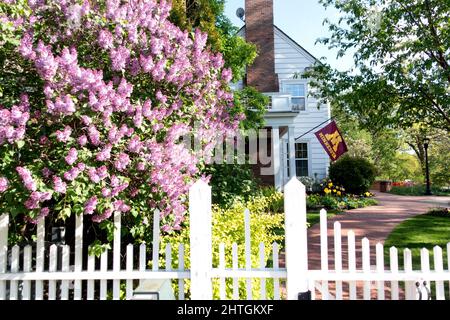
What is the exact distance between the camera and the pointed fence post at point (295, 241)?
2949 mm

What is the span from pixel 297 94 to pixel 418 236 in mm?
13090

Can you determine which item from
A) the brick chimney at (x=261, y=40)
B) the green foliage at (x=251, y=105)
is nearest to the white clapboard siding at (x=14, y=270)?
the green foliage at (x=251, y=105)

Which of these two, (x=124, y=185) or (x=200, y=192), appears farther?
(x=124, y=185)

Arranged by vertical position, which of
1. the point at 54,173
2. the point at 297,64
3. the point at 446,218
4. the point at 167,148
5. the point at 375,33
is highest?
the point at 297,64

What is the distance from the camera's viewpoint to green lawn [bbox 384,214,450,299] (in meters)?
6.46

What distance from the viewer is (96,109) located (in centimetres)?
331

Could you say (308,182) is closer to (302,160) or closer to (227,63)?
(302,160)

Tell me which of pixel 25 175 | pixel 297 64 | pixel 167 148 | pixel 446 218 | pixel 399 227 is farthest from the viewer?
pixel 297 64

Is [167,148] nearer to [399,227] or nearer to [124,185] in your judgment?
[124,185]

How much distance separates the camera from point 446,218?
10992 mm

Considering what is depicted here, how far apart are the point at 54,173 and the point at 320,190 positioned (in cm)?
→ 1584

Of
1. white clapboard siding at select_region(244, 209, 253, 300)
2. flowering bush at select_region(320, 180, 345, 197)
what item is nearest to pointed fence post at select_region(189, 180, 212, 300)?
white clapboard siding at select_region(244, 209, 253, 300)
